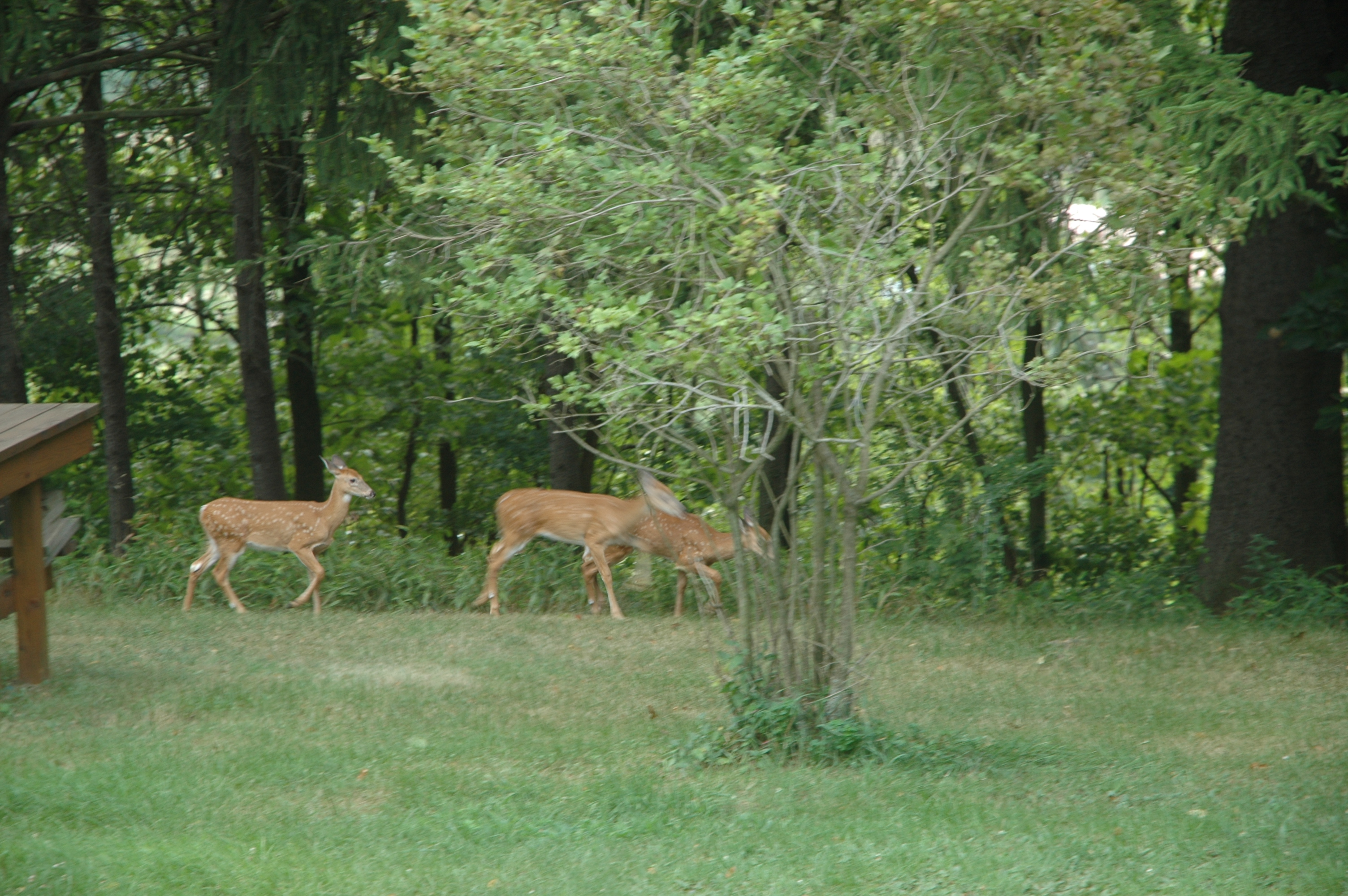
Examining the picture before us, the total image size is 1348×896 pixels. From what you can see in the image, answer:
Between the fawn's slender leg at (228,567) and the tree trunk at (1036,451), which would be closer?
the fawn's slender leg at (228,567)

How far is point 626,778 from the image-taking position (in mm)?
6008

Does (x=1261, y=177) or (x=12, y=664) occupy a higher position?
(x=1261, y=177)

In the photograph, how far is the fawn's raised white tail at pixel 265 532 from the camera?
10844 mm

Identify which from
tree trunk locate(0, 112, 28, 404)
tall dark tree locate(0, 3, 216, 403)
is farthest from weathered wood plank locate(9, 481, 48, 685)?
tall dark tree locate(0, 3, 216, 403)

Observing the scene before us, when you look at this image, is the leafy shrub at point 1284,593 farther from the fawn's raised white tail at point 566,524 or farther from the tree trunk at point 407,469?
the tree trunk at point 407,469

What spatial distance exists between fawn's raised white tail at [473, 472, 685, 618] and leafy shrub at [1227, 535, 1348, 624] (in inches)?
183

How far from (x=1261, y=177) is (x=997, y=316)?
2959 millimetres

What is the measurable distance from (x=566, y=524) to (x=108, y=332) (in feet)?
18.4

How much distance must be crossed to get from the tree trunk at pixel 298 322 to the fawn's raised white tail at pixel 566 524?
369 cm

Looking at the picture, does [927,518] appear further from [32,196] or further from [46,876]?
[32,196]

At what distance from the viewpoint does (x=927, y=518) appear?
11539 millimetres

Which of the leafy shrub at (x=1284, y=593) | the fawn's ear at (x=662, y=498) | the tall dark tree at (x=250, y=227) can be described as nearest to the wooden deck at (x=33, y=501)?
the fawn's ear at (x=662, y=498)

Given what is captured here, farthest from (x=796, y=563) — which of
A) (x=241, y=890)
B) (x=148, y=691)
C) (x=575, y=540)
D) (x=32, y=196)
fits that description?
(x=32, y=196)

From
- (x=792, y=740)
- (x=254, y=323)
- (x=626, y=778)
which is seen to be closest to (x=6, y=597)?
(x=626, y=778)
